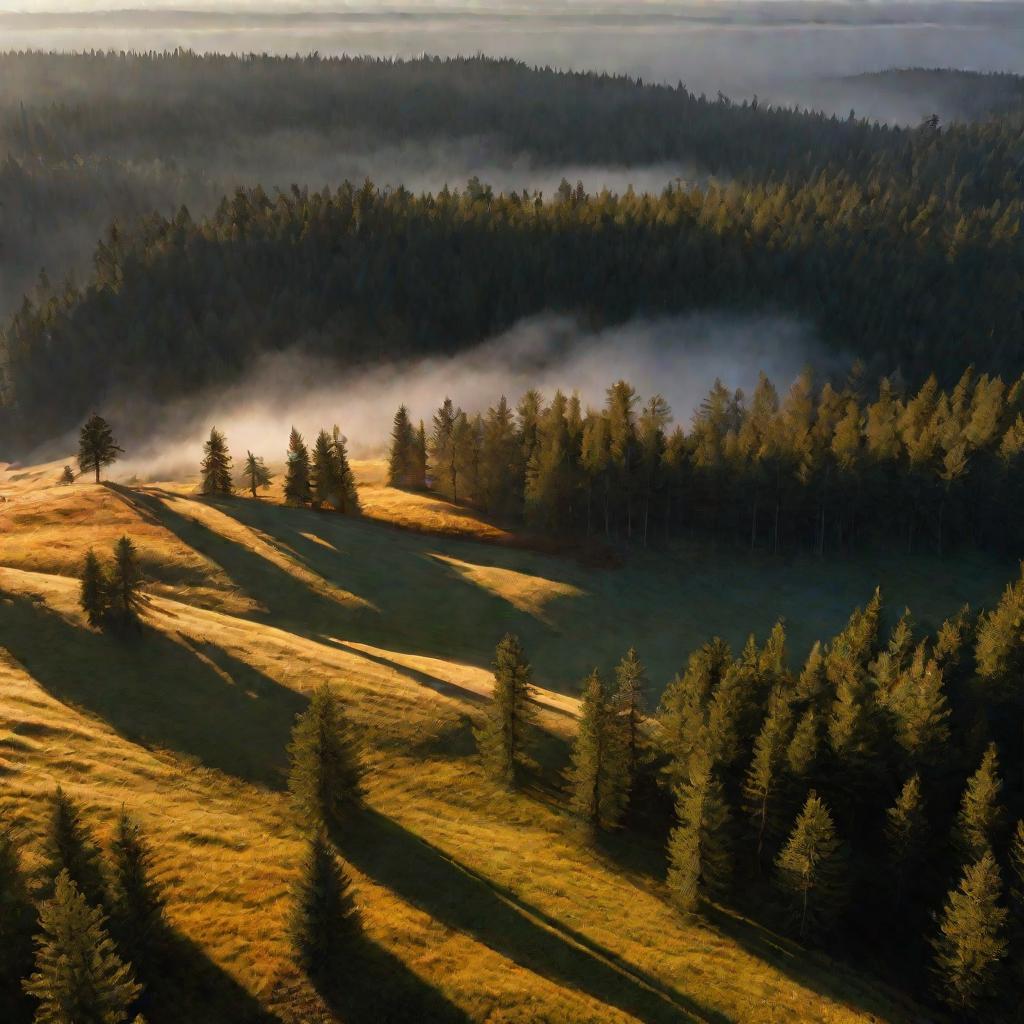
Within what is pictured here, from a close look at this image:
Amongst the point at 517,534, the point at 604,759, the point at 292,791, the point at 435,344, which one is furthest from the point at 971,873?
the point at 435,344

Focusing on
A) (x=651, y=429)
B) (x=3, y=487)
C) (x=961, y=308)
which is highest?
(x=961, y=308)

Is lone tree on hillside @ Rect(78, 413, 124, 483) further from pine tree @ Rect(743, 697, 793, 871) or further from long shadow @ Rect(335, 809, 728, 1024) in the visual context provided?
pine tree @ Rect(743, 697, 793, 871)

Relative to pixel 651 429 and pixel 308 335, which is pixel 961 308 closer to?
pixel 651 429

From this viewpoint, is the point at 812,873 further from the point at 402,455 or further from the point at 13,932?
the point at 402,455

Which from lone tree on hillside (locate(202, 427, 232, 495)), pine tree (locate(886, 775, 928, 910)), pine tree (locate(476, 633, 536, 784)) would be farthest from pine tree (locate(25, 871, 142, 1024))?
lone tree on hillside (locate(202, 427, 232, 495))

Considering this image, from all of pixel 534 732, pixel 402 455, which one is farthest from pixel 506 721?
pixel 402 455
